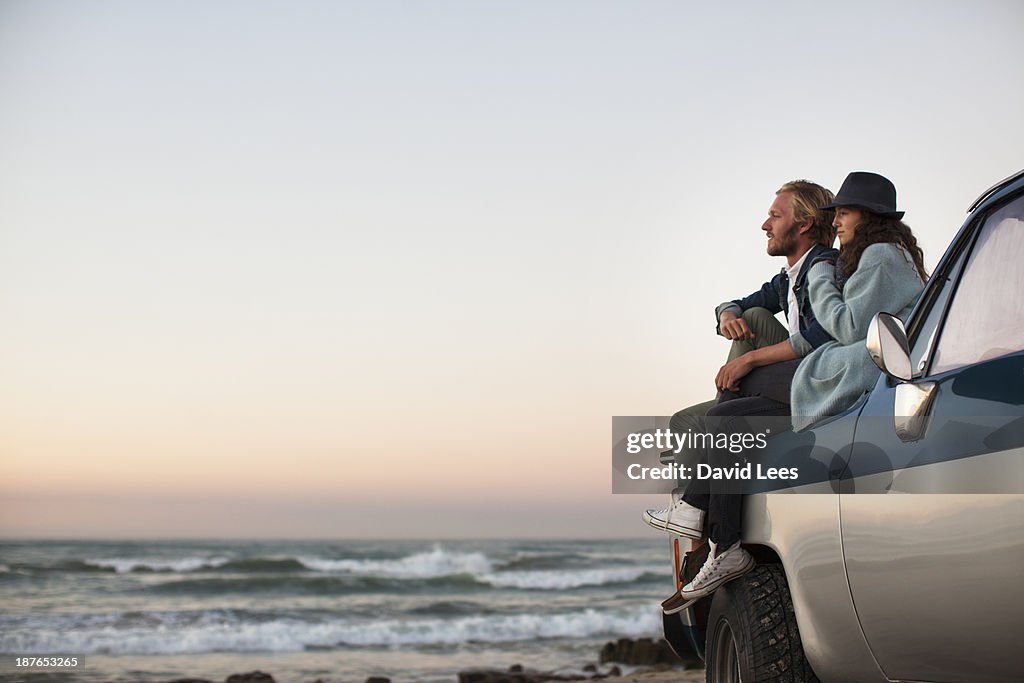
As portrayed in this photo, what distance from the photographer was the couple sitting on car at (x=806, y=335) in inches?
156

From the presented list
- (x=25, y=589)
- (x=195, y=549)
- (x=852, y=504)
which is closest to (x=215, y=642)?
(x=25, y=589)

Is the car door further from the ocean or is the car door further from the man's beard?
the ocean

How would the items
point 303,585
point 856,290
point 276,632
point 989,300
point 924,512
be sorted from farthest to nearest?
point 303,585
point 276,632
point 856,290
point 989,300
point 924,512

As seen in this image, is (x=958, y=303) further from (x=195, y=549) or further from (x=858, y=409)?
(x=195, y=549)

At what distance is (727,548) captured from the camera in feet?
13.5

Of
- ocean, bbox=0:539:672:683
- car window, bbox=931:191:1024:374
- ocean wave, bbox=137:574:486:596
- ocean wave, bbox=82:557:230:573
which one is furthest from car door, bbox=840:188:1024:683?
ocean wave, bbox=82:557:230:573

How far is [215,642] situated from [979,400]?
23.4 metres

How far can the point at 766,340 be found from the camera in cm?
489

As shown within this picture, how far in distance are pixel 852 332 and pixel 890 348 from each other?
3.51ft

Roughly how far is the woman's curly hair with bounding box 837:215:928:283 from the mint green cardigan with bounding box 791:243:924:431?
0.19 feet

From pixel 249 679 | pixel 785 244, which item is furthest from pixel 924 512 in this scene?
pixel 249 679

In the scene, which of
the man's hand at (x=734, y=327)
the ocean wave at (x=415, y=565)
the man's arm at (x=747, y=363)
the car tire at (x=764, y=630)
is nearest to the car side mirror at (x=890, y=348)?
the car tire at (x=764, y=630)

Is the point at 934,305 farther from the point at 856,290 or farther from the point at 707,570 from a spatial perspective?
the point at 707,570

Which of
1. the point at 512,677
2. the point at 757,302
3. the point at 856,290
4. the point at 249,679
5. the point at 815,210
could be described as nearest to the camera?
the point at 856,290
